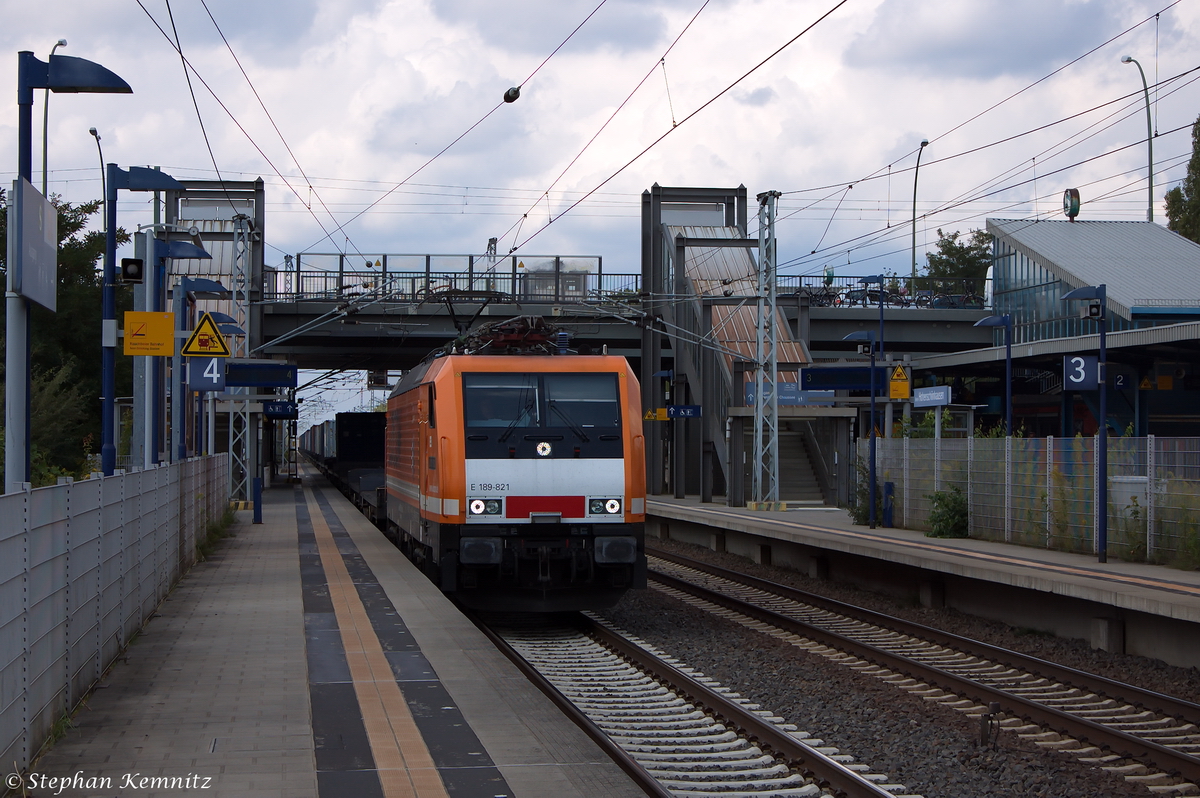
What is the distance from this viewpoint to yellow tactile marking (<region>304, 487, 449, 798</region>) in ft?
21.0

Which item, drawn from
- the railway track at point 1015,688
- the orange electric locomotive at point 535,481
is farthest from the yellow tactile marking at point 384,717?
the railway track at point 1015,688

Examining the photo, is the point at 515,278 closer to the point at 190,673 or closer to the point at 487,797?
the point at 190,673

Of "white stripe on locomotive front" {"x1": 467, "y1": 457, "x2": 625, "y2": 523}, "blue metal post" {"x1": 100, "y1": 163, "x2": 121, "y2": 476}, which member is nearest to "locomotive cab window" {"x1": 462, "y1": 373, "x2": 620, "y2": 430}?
"white stripe on locomotive front" {"x1": 467, "y1": 457, "x2": 625, "y2": 523}

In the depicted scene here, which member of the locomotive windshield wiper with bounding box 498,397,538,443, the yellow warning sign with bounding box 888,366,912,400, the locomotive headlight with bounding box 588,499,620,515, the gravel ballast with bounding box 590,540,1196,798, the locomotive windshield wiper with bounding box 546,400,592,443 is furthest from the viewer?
the yellow warning sign with bounding box 888,366,912,400

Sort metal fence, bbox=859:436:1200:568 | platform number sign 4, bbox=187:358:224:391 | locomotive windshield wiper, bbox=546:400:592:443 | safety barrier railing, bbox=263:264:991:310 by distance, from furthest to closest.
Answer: safety barrier railing, bbox=263:264:991:310, platform number sign 4, bbox=187:358:224:391, metal fence, bbox=859:436:1200:568, locomotive windshield wiper, bbox=546:400:592:443

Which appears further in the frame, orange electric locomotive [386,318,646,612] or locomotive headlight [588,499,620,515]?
locomotive headlight [588,499,620,515]

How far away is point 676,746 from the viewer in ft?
26.1

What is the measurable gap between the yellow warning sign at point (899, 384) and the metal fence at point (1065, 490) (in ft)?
4.50

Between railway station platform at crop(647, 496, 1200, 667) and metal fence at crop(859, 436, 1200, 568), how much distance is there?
0.34 m

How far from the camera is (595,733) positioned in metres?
7.51

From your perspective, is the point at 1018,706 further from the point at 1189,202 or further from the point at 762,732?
the point at 1189,202

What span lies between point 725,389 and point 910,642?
22.0 m

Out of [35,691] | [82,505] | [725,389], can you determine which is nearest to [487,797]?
[35,691]

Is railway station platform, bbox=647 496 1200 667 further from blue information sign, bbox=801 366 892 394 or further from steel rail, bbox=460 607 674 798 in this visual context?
steel rail, bbox=460 607 674 798
